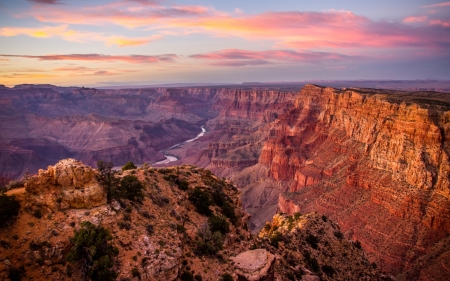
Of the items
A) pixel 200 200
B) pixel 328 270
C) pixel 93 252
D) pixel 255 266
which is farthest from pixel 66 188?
pixel 328 270

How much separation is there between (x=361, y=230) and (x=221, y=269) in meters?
39.7

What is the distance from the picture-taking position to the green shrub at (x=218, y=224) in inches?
907

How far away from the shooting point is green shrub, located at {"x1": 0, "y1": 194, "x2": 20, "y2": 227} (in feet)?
49.3

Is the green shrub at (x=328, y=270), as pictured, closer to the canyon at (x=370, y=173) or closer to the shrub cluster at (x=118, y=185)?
the canyon at (x=370, y=173)

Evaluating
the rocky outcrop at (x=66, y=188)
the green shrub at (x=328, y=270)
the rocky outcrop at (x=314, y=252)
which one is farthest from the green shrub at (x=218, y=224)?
the green shrub at (x=328, y=270)

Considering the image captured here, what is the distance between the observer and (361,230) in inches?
2035

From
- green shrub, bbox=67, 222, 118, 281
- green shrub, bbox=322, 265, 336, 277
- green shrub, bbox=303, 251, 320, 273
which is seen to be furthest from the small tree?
green shrub, bbox=322, 265, 336, 277

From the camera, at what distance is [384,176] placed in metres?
57.2

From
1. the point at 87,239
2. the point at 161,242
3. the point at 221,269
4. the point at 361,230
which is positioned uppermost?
the point at 87,239

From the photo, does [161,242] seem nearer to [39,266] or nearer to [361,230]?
[39,266]

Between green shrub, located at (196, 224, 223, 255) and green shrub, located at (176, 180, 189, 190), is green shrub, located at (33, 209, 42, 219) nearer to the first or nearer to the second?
green shrub, located at (196, 224, 223, 255)

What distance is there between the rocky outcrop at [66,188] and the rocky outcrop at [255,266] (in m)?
9.06

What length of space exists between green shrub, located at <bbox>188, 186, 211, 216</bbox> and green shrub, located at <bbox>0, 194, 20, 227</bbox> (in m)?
12.2

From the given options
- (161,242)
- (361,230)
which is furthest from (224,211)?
(361,230)
